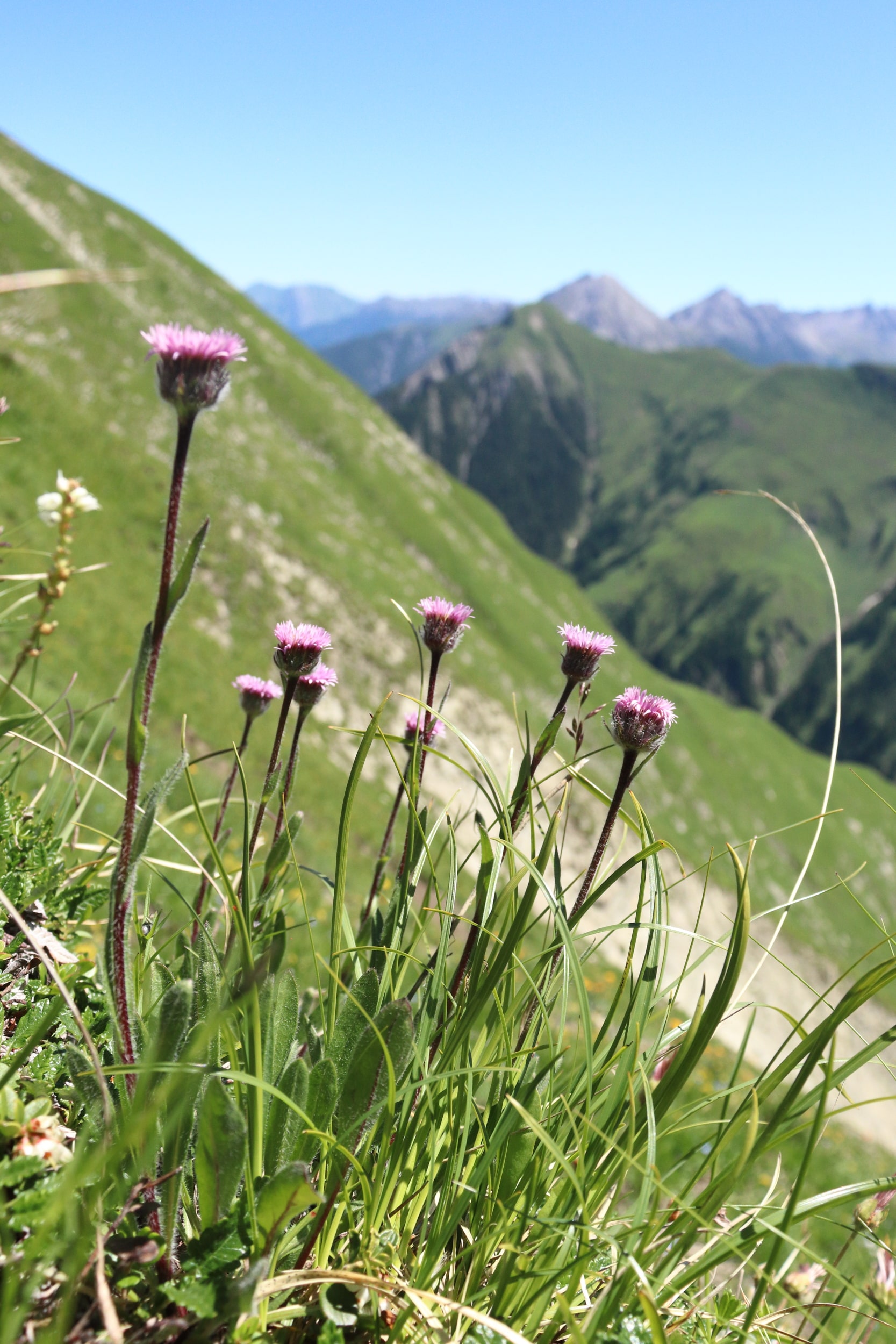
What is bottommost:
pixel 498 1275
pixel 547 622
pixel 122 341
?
pixel 547 622

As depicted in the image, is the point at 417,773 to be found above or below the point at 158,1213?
above

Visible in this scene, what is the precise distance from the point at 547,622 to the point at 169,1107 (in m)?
67.0

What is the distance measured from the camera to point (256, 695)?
9.08ft

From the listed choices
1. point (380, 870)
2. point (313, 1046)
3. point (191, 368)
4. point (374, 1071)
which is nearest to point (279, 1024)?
point (313, 1046)

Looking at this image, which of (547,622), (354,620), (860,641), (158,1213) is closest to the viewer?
(158,1213)

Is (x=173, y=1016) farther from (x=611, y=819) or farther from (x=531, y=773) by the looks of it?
(x=611, y=819)

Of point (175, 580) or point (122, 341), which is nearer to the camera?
point (175, 580)

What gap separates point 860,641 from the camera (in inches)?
7461

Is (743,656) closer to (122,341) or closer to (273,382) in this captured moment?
(273,382)

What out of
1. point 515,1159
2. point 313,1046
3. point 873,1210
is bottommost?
point 873,1210

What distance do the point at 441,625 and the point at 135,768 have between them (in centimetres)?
103

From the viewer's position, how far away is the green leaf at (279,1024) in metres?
1.89

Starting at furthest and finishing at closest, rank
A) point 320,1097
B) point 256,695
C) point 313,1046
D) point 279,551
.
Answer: point 279,551
point 256,695
point 313,1046
point 320,1097

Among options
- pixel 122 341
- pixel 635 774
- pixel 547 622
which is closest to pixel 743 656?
pixel 547 622
